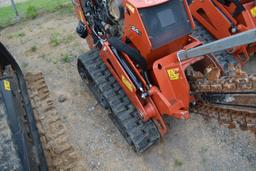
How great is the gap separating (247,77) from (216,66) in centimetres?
90

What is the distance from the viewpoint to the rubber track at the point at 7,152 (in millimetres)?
3471

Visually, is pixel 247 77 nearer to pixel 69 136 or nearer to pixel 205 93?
pixel 205 93

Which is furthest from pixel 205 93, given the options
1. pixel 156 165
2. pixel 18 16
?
pixel 18 16

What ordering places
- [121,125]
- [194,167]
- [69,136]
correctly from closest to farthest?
[194,167], [121,125], [69,136]

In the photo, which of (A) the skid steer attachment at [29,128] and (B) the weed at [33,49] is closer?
(A) the skid steer attachment at [29,128]

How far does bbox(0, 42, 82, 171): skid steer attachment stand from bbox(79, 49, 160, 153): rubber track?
0.84 meters

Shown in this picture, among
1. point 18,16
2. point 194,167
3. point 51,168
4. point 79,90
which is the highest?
point 18,16

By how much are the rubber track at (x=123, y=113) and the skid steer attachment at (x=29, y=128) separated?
841 mm

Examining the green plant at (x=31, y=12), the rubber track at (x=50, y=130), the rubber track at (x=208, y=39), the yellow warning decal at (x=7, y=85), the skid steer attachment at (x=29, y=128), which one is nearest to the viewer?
the skid steer attachment at (x=29, y=128)

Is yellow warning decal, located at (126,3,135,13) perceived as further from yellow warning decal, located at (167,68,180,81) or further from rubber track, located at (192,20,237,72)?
rubber track, located at (192,20,237,72)

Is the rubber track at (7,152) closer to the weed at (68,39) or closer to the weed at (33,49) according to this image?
the weed at (33,49)

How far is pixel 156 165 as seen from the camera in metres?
4.72

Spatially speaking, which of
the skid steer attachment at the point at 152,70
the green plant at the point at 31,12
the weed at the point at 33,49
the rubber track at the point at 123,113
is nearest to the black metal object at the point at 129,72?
the skid steer attachment at the point at 152,70

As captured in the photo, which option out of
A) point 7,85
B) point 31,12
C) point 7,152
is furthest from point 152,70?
point 31,12
